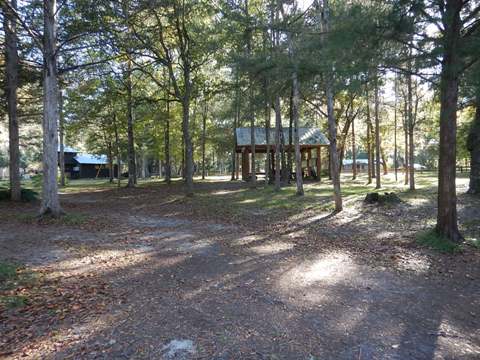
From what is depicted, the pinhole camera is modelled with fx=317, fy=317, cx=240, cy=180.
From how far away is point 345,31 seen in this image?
6.10 meters

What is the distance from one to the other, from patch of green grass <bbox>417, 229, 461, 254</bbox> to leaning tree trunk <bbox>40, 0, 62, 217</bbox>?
394 inches

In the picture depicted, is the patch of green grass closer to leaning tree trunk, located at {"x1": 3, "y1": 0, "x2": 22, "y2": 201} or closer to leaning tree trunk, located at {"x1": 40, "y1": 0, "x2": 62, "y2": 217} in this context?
leaning tree trunk, located at {"x1": 40, "y1": 0, "x2": 62, "y2": 217}

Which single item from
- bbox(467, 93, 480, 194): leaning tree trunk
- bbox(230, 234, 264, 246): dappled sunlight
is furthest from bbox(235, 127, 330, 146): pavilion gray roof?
bbox(230, 234, 264, 246): dappled sunlight

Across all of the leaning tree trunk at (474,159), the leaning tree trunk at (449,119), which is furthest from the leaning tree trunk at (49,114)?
the leaning tree trunk at (474,159)

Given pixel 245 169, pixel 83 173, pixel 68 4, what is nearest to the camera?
pixel 68 4

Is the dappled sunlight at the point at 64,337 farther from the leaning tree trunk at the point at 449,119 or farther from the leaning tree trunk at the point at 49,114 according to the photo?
the leaning tree trunk at the point at 49,114

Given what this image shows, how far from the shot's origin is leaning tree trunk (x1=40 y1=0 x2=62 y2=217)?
9609 mm

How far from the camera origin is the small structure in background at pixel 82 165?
44.8m

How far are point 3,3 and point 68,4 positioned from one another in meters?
1.80

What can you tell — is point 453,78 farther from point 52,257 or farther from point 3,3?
point 3,3

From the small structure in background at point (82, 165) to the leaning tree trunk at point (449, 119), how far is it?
143ft

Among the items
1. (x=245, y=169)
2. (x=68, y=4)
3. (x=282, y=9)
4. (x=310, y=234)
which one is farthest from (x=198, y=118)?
(x=310, y=234)

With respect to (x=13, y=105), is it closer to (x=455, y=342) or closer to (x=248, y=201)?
(x=248, y=201)

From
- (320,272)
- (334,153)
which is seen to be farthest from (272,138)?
(320,272)
